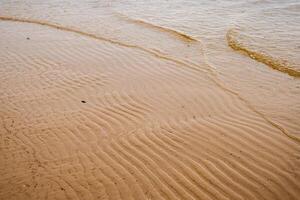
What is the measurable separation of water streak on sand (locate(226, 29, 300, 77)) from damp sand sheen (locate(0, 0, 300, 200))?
0.03 m

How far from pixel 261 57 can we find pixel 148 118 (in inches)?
156

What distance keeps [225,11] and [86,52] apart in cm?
608

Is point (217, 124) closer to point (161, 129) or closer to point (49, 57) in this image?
point (161, 129)

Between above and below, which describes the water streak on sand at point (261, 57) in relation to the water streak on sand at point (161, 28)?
below

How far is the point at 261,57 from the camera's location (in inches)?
294

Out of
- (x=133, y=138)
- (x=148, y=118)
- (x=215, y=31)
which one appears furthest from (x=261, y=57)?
(x=133, y=138)

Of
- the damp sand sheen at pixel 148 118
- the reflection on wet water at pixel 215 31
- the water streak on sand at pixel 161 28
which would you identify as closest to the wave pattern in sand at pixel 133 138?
the damp sand sheen at pixel 148 118

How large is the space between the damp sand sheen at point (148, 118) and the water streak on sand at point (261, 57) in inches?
1.1

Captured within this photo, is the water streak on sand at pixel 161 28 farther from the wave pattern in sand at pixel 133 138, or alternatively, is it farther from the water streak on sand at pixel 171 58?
the wave pattern in sand at pixel 133 138

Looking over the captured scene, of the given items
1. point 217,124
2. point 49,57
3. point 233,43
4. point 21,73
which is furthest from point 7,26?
point 217,124

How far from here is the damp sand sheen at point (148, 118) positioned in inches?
148

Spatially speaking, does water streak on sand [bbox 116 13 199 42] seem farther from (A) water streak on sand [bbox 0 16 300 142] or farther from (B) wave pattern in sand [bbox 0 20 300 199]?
(B) wave pattern in sand [bbox 0 20 300 199]

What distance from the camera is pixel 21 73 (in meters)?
6.67

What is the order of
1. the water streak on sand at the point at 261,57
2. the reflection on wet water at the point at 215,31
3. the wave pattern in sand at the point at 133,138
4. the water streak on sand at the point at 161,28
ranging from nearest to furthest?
the wave pattern in sand at the point at 133,138 → the reflection on wet water at the point at 215,31 → the water streak on sand at the point at 261,57 → the water streak on sand at the point at 161,28
